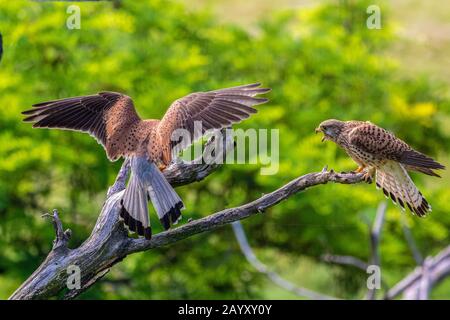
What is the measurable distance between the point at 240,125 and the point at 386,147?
13.3 ft

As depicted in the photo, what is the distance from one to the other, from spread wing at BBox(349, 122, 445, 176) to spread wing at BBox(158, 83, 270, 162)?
64cm

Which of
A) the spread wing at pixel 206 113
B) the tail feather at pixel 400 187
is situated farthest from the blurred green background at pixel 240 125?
the spread wing at pixel 206 113

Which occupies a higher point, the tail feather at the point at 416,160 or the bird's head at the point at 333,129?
the bird's head at the point at 333,129

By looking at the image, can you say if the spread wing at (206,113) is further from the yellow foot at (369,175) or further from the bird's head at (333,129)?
the yellow foot at (369,175)

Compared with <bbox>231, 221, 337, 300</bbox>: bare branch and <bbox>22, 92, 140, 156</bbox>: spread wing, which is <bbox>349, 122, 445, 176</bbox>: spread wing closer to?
<bbox>22, 92, 140, 156</bbox>: spread wing

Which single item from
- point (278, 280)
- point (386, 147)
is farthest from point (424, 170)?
point (278, 280)

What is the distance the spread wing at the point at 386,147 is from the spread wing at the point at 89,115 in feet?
3.71

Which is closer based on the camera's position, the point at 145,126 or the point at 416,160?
the point at 416,160

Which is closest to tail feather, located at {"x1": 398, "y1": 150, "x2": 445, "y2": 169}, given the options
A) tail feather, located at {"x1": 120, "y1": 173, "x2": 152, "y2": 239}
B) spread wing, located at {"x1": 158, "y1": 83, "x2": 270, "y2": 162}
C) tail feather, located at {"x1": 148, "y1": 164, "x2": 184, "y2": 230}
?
spread wing, located at {"x1": 158, "y1": 83, "x2": 270, "y2": 162}

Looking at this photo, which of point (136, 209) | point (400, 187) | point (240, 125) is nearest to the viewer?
point (136, 209)

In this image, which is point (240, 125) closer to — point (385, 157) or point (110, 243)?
point (385, 157)

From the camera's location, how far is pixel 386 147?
4363 millimetres

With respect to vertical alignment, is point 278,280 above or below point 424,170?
below

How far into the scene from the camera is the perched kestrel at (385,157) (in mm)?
4316
